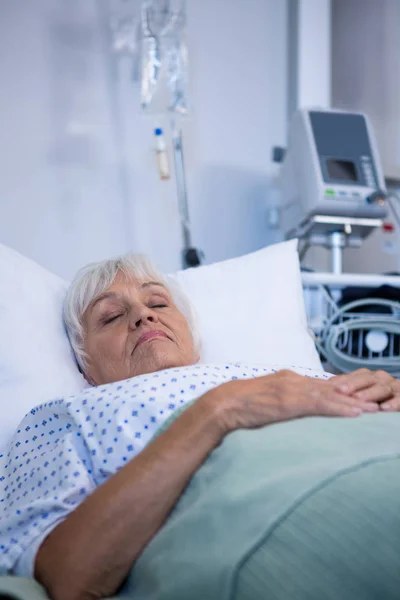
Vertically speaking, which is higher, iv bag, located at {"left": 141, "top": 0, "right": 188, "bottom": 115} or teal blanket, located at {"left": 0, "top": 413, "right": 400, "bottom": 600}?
iv bag, located at {"left": 141, "top": 0, "right": 188, "bottom": 115}

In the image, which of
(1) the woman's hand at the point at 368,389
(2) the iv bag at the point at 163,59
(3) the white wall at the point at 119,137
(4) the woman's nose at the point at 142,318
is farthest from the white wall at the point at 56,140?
(1) the woman's hand at the point at 368,389

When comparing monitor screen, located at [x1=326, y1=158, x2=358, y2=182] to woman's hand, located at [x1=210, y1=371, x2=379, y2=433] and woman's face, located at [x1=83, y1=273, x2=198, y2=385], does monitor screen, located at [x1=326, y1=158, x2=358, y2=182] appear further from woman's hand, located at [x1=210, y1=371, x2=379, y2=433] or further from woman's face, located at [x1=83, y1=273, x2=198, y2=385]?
woman's hand, located at [x1=210, y1=371, x2=379, y2=433]

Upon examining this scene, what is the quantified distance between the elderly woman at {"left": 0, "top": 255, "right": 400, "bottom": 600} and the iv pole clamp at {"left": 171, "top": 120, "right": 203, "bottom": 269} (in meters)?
0.87

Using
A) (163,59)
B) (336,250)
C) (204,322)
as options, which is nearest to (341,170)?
(336,250)

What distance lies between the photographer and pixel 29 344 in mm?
1283

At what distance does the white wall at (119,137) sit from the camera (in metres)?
2.17

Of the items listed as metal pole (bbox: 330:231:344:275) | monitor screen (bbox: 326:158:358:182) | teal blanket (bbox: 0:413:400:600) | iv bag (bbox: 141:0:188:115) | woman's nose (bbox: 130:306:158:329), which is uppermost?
iv bag (bbox: 141:0:188:115)

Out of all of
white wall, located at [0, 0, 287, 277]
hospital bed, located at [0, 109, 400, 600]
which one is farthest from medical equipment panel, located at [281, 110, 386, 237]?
hospital bed, located at [0, 109, 400, 600]

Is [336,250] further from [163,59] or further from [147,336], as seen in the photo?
[147,336]

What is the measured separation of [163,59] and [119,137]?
0.31 metres

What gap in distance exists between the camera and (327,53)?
2488 mm

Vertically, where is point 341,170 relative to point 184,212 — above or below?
above

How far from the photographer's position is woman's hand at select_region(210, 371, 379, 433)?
85 cm

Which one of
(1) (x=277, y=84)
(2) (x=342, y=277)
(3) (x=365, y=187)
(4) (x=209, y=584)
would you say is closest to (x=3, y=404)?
(4) (x=209, y=584)
